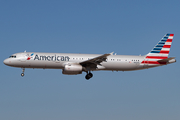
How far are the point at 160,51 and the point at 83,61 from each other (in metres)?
15.1

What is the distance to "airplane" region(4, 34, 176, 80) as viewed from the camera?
4784 centimetres

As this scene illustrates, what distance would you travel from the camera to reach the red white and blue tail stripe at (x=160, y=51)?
52.1 m

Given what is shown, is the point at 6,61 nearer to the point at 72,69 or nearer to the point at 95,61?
the point at 72,69

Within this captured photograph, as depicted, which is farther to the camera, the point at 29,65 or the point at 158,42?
the point at 158,42

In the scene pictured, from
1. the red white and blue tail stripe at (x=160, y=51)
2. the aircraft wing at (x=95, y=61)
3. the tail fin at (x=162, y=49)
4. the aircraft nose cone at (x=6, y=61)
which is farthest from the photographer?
the tail fin at (x=162, y=49)

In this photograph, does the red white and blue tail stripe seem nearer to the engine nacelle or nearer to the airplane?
the airplane

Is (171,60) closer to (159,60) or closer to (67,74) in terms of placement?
(159,60)

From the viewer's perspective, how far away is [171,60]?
5134 centimetres

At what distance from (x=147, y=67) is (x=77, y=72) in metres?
12.7

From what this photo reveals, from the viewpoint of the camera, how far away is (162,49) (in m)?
54.3

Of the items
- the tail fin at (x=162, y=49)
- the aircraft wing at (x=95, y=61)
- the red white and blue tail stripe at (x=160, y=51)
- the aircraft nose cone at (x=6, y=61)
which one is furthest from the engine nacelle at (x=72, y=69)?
the tail fin at (x=162, y=49)

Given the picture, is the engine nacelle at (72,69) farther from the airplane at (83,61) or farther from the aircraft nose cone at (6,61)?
the aircraft nose cone at (6,61)

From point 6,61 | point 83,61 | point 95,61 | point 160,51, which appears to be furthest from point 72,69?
point 160,51

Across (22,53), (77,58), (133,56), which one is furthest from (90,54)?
(22,53)
